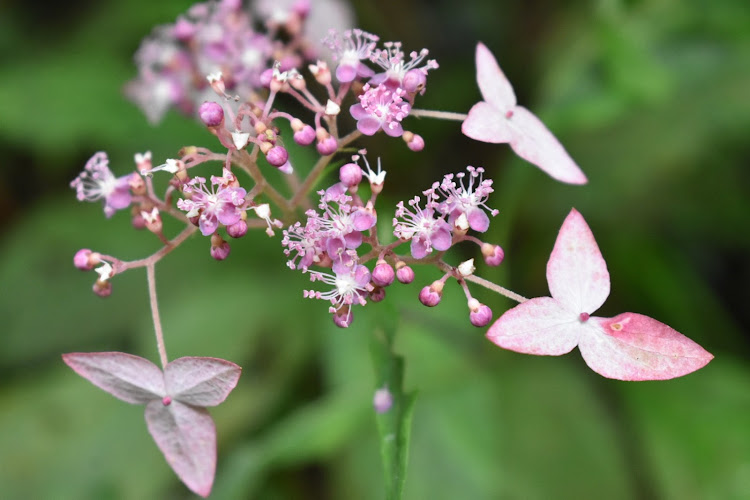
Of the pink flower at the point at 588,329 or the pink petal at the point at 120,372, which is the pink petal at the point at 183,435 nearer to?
the pink petal at the point at 120,372

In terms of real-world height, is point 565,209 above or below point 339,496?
above

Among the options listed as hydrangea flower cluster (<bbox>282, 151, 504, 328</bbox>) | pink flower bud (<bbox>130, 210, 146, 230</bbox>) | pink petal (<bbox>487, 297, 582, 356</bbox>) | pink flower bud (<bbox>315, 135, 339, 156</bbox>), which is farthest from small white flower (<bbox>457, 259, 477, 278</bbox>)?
pink flower bud (<bbox>130, 210, 146, 230</bbox>)

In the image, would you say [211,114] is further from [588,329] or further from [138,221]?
[588,329]

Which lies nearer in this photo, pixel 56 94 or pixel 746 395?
pixel 746 395

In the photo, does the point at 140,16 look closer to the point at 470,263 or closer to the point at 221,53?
the point at 221,53

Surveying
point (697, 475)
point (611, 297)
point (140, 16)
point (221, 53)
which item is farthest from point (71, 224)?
point (697, 475)

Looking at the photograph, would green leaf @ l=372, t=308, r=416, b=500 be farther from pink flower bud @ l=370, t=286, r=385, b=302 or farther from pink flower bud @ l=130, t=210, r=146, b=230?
pink flower bud @ l=130, t=210, r=146, b=230
